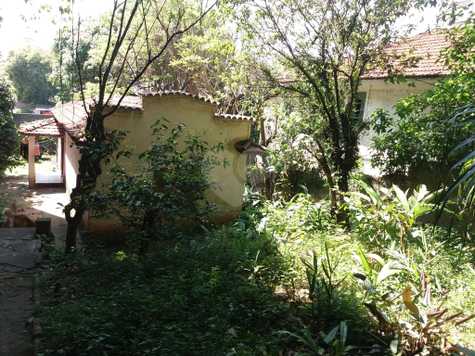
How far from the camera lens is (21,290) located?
19.4 ft

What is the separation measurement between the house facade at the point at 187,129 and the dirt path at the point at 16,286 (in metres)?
1.36

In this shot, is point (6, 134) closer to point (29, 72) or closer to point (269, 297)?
point (269, 297)

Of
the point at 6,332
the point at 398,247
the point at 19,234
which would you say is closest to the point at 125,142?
the point at 19,234

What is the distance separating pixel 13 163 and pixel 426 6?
584 inches

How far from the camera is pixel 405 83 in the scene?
11.4 m

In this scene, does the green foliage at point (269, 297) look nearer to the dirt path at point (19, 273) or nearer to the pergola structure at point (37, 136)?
the dirt path at point (19, 273)

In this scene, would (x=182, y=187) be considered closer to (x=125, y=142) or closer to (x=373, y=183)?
(x=125, y=142)

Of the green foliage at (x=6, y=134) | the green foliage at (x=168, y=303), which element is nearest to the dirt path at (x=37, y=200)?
the green foliage at (x=6, y=134)

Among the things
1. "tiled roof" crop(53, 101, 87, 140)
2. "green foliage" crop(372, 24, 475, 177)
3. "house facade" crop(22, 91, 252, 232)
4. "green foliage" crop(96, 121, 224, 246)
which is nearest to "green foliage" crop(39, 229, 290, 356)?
"green foliage" crop(96, 121, 224, 246)

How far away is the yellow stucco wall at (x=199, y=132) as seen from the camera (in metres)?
9.34

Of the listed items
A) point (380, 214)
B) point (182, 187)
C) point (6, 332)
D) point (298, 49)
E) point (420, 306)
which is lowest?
point (6, 332)

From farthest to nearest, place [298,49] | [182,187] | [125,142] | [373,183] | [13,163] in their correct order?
[13,163], [373,183], [125,142], [298,49], [182,187]

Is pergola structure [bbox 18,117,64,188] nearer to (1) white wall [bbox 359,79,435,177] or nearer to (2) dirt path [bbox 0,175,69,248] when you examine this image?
(2) dirt path [bbox 0,175,69,248]

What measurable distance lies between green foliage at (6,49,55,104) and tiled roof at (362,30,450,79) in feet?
114
